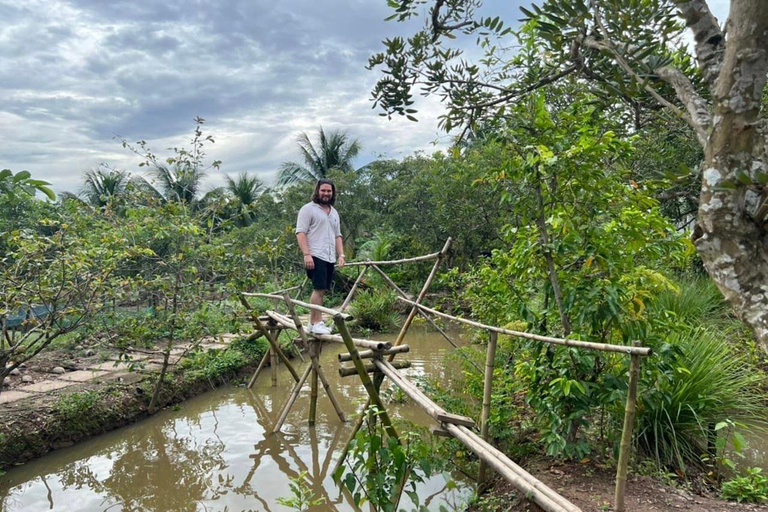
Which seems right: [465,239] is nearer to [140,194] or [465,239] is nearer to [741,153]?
[140,194]

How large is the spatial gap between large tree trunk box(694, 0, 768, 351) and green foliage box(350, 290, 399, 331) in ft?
28.2

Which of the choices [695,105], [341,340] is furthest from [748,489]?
[341,340]

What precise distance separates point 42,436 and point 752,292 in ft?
16.2

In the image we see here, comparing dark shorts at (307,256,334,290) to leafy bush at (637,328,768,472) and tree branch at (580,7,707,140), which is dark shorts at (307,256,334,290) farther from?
tree branch at (580,7,707,140)

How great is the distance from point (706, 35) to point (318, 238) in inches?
152

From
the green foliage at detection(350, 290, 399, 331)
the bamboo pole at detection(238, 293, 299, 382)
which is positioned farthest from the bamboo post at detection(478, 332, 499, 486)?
the green foliage at detection(350, 290, 399, 331)

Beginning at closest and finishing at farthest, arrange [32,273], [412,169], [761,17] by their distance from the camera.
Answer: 1. [761,17]
2. [32,273]
3. [412,169]

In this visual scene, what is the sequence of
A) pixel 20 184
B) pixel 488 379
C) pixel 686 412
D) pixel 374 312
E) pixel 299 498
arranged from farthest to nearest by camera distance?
pixel 374 312 < pixel 686 412 < pixel 488 379 < pixel 299 498 < pixel 20 184

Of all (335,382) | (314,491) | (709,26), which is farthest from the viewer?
(335,382)

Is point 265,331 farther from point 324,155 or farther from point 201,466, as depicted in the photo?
point 324,155

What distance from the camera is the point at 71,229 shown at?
4.84m

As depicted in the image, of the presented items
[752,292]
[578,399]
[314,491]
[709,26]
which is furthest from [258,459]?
[709,26]

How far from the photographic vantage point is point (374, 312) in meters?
10.1

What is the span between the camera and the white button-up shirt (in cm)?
515
